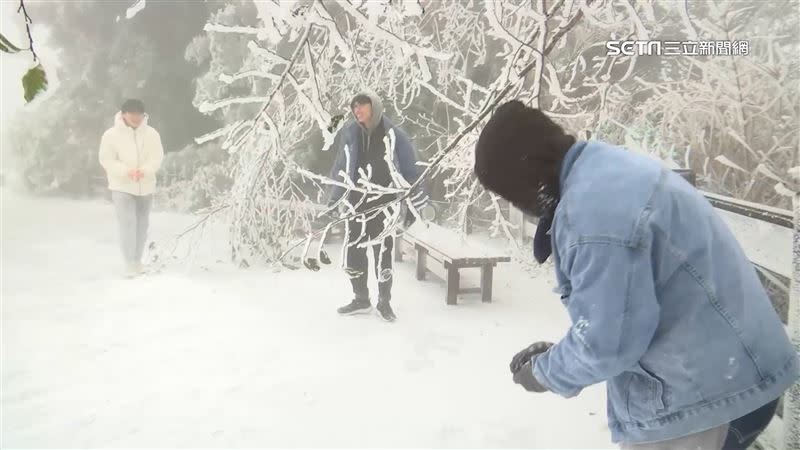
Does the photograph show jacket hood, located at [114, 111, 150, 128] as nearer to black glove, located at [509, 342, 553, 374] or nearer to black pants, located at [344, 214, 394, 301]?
black pants, located at [344, 214, 394, 301]

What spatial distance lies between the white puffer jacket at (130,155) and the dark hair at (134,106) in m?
0.04

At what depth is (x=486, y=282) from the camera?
239 centimetres

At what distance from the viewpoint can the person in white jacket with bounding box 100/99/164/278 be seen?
7.59 feet

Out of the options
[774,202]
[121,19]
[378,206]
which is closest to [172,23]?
[121,19]

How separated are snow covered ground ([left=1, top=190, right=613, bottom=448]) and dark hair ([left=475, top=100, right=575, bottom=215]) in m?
1.01

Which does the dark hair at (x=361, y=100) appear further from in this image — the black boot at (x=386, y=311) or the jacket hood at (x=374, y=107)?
the black boot at (x=386, y=311)

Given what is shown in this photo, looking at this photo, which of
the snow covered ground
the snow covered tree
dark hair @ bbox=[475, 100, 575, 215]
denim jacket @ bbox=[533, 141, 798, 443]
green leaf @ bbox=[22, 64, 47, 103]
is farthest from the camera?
the snow covered ground

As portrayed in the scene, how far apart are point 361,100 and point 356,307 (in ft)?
2.73

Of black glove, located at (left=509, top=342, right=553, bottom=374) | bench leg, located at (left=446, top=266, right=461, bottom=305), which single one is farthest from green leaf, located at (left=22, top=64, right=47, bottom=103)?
bench leg, located at (left=446, top=266, right=461, bottom=305)

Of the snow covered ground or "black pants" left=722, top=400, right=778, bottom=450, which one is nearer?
"black pants" left=722, top=400, right=778, bottom=450

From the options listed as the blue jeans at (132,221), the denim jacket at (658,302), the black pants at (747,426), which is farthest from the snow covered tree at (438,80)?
the black pants at (747,426)

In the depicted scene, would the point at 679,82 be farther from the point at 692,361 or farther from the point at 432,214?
the point at 692,361

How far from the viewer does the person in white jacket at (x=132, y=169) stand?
231cm

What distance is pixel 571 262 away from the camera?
131cm
